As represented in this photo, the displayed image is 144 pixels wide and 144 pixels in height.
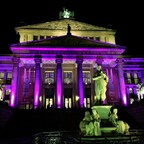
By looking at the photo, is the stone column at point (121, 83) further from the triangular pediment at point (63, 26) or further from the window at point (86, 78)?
the triangular pediment at point (63, 26)

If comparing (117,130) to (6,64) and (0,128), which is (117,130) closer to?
(0,128)

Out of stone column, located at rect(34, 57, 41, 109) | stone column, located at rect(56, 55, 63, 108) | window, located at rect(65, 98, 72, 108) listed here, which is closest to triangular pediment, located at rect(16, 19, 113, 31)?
stone column, located at rect(56, 55, 63, 108)

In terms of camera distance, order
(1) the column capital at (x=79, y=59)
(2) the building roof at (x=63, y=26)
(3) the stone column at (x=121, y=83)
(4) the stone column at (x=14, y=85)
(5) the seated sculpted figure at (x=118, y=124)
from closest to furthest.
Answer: (5) the seated sculpted figure at (x=118, y=124)
(4) the stone column at (x=14, y=85)
(3) the stone column at (x=121, y=83)
(1) the column capital at (x=79, y=59)
(2) the building roof at (x=63, y=26)

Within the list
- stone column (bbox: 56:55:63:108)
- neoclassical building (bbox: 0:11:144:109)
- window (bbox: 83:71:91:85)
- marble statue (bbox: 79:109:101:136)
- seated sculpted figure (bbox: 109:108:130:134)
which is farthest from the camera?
window (bbox: 83:71:91:85)

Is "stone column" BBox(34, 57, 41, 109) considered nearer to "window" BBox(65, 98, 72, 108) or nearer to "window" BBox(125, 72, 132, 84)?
"window" BBox(65, 98, 72, 108)

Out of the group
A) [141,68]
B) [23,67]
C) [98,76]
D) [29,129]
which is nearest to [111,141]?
[98,76]

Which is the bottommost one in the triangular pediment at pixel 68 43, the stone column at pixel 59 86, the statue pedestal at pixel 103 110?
the statue pedestal at pixel 103 110

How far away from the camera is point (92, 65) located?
145ft

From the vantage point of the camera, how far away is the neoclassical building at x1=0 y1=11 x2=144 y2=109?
37.7m

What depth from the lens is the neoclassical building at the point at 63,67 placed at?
37.7 metres

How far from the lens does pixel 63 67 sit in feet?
145

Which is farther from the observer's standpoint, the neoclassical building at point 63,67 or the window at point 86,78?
the window at point 86,78

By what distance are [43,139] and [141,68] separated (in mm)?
40357

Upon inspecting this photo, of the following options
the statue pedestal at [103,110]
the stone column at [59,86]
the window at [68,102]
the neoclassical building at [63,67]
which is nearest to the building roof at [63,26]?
the neoclassical building at [63,67]
